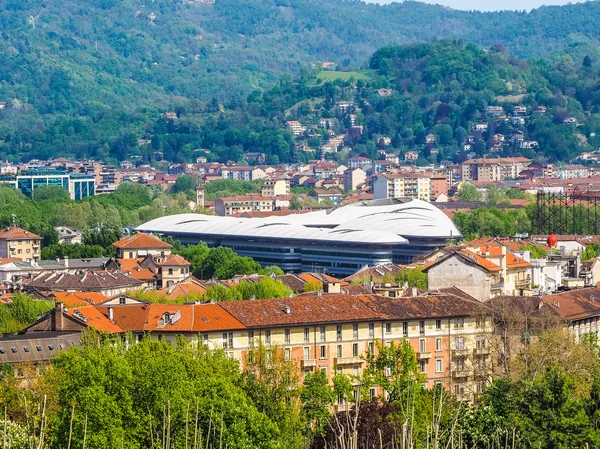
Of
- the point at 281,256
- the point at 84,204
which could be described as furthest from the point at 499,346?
the point at 84,204

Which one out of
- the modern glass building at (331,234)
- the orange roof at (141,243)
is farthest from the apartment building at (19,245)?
the orange roof at (141,243)

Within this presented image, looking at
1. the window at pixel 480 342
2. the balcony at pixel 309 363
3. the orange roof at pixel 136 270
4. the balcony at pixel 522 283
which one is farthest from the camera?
the orange roof at pixel 136 270

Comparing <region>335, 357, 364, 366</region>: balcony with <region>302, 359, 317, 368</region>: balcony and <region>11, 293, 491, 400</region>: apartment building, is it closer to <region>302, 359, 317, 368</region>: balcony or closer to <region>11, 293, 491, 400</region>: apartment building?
<region>11, 293, 491, 400</region>: apartment building

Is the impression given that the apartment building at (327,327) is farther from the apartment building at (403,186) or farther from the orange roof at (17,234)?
the apartment building at (403,186)

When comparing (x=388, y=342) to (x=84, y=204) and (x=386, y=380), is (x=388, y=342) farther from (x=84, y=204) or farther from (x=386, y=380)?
(x=84, y=204)

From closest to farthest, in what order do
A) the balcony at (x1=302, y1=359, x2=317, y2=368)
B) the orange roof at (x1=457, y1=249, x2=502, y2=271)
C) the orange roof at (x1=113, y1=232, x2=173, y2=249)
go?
the balcony at (x1=302, y1=359, x2=317, y2=368), the orange roof at (x1=457, y1=249, x2=502, y2=271), the orange roof at (x1=113, y1=232, x2=173, y2=249)

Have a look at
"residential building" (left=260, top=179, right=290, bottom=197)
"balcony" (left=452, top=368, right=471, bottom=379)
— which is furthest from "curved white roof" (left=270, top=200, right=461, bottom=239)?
"residential building" (left=260, top=179, right=290, bottom=197)

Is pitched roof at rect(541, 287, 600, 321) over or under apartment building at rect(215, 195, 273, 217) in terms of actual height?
over
